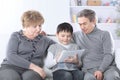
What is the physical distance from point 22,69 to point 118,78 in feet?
2.77

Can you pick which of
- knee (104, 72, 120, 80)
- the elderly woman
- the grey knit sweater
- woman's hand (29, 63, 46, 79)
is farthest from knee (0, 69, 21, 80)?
knee (104, 72, 120, 80)

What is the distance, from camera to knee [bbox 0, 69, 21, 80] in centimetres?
226

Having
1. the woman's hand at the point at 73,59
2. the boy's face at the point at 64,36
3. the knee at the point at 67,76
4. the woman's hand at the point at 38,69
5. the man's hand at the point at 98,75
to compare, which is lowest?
the man's hand at the point at 98,75

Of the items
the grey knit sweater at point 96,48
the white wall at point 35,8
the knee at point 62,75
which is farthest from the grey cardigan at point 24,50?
the white wall at point 35,8

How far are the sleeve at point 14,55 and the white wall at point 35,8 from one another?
8.23ft

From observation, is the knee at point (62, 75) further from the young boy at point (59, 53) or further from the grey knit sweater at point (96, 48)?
the grey knit sweater at point (96, 48)

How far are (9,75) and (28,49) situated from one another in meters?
0.35

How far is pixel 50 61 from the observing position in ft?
8.26

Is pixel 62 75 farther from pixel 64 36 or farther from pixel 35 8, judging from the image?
pixel 35 8

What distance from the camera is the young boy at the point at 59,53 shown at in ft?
→ 7.89

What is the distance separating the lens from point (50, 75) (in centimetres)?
249

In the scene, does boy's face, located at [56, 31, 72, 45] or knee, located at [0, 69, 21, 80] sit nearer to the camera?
knee, located at [0, 69, 21, 80]

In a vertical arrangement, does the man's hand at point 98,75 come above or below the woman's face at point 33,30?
below

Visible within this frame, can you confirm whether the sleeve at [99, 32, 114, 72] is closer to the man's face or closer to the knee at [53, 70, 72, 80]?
the man's face
